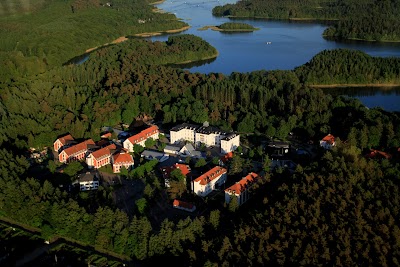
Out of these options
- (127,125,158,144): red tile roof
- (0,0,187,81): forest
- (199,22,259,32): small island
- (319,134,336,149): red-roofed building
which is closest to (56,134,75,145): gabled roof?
(127,125,158,144): red tile roof

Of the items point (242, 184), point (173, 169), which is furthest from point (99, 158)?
point (242, 184)

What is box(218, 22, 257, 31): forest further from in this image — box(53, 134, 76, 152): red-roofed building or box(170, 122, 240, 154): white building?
box(53, 134, 76, 152): red-roofed building

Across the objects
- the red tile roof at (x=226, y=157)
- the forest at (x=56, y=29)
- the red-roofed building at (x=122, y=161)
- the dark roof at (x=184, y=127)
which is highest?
the forest at (x=56, y=29)

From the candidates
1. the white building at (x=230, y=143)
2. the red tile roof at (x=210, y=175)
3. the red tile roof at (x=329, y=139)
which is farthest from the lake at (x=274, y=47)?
the red tile roof at (x=210, y=175)

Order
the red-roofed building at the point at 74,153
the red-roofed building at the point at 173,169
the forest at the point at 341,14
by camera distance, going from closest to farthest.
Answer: the red-roofed building at the point at 173,169 → the red-roofed building at the point at 74,153 → the forest at the point at 341,14

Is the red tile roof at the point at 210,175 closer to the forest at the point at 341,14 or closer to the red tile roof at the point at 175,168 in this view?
the red tile roof at the point at 175,168

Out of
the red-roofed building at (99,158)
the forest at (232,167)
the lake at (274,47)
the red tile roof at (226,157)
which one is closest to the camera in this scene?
the forest at (232,167)

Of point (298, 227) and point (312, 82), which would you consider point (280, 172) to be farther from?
point (312, 82)

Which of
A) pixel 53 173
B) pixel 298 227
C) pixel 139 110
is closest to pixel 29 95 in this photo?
pixel 139 110
